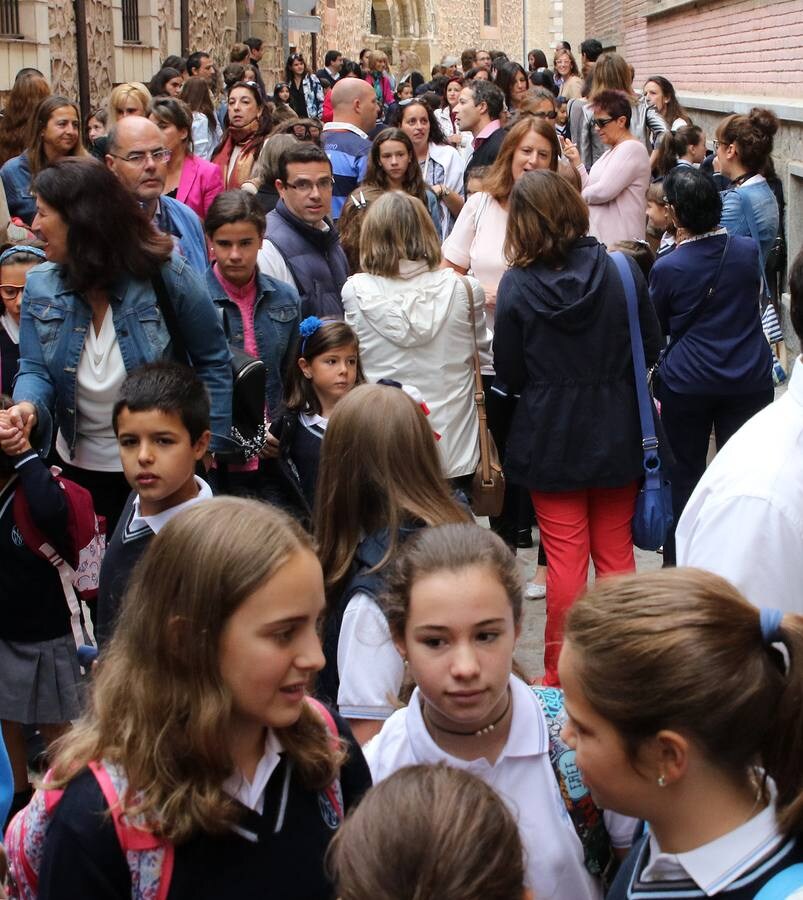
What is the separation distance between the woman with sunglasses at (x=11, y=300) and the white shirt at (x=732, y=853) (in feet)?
13.0

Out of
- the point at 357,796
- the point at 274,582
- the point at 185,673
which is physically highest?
the point at 274,582

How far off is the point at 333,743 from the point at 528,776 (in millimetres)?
491

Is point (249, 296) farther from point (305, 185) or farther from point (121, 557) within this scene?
point (121, 557)

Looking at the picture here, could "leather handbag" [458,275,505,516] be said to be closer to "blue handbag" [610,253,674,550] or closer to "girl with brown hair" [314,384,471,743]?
"blue handbag" [610,253,674,550]

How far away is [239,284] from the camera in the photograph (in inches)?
215

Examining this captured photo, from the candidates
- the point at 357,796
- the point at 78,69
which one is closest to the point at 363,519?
the point at 357,796

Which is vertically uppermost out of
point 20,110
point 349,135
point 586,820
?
point 20,110

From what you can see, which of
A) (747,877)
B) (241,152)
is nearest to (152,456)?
(747,877)

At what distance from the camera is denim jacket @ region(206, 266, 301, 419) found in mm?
5359

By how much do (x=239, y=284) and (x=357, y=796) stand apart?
3459mm

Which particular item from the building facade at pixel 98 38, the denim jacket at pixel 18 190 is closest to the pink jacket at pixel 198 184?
the denim jacket at pixel 18 190

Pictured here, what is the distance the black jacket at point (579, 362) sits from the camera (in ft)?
16.3

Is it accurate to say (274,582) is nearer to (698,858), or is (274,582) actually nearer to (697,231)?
(698,858)

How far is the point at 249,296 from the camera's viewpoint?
215 inches
